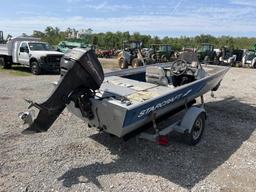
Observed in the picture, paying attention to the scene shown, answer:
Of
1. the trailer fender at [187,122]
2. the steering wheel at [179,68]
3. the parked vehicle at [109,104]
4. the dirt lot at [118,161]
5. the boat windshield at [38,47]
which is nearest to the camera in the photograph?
the dirt lot at [118,161]

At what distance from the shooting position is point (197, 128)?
5.90m

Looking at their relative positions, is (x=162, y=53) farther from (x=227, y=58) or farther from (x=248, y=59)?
(x=248, y=59)

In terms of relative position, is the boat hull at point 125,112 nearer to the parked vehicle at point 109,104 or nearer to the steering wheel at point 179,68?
the parked vehicle at point 109,104

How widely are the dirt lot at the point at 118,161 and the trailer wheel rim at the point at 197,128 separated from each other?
0.18 metres

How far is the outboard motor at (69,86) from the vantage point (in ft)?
14.3

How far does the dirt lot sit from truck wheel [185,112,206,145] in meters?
0.14

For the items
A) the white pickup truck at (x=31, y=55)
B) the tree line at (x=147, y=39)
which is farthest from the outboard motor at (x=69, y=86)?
the tree line at (x=147, y=39)

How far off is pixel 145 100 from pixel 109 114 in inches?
26.0

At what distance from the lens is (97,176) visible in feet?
14.6

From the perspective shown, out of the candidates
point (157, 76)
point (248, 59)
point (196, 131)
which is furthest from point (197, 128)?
point (248, 59)

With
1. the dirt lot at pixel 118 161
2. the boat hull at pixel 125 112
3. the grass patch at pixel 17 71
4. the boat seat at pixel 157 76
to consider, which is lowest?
the grass patch at pixel 17 71

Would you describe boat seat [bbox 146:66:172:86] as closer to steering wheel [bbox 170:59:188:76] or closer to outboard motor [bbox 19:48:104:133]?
steering wheel [bbox 170:59:188:76]

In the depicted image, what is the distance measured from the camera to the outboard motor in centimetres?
436

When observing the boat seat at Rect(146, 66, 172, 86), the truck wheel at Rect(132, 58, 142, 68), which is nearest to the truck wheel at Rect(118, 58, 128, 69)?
the truck wheel at Rect(132, 58, 142, 68)
